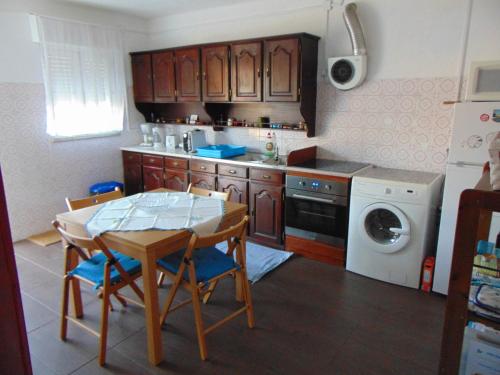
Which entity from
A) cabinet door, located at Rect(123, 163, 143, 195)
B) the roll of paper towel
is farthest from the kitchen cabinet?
the roll of paper towel

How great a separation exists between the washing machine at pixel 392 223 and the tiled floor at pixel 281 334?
0.52 feet

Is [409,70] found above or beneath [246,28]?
beneath

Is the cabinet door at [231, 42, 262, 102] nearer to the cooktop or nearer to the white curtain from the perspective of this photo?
the cooktop

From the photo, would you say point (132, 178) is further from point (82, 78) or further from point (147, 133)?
point (82, 78)

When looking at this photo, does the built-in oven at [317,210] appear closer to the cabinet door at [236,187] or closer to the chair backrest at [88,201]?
the cabinet door at [236,187]

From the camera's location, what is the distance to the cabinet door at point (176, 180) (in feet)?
14.0

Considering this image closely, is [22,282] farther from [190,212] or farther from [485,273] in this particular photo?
[485,273]

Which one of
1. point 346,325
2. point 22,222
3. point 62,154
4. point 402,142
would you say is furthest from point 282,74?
point 22,222

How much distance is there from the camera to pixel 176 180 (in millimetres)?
4363

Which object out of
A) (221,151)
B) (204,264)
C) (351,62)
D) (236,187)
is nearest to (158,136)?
(221,151)

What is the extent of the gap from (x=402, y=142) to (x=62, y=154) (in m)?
Answer: 3.61

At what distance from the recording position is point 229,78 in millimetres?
3871

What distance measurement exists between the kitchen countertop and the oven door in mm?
330

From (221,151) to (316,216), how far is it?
4.15 ft
